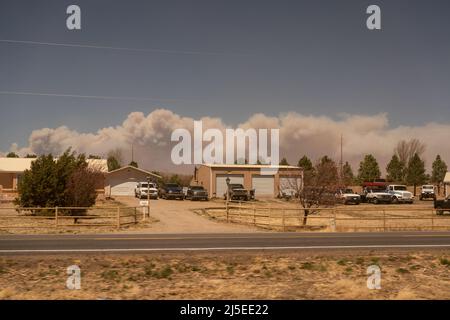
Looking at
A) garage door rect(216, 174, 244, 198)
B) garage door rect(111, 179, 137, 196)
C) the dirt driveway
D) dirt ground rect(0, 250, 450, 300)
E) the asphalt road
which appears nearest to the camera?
dirt ground rect(0, 250, 450, 300)

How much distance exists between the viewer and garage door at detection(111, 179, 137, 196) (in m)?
58.2

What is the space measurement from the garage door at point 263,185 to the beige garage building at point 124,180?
13079mm

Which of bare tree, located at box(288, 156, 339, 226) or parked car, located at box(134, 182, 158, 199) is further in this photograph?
parked car, located at box(134, 182, 158, 199)

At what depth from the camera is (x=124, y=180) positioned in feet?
193

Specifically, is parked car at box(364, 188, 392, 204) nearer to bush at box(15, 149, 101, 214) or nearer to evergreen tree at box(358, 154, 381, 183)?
bush at box(15, 149, 101, 214)

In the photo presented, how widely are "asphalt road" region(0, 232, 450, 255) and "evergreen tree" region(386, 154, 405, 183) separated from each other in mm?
78730

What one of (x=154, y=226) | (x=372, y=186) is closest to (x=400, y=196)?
(x=372, y=186)

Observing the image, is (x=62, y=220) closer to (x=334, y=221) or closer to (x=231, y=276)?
(x=334, y=221)

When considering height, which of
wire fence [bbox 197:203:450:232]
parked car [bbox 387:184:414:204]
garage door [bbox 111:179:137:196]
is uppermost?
garage door [bbox 111:179:137:196]

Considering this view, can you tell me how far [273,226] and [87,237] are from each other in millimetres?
11027

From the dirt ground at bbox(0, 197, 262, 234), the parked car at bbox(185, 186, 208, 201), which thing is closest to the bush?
the dirt ground at bbox(0, 197, 262, 234)

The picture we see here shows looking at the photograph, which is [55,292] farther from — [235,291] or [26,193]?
[26,193]

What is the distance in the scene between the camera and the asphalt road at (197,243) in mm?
16922
